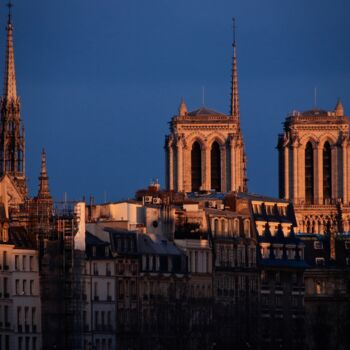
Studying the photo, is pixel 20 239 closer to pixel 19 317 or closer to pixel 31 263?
Result: pixel 31 263

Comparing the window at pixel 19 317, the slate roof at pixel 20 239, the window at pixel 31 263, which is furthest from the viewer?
the window at pixel 31 263

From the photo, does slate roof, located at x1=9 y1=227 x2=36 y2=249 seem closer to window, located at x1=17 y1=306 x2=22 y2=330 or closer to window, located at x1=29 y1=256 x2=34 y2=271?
window, located at x1=29 y1=256 x2=34 y2=271

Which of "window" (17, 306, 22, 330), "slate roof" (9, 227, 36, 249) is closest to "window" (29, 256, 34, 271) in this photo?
"slate roof" (9, 227, 36, 249)

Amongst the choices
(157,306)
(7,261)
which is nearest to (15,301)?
(7,261)

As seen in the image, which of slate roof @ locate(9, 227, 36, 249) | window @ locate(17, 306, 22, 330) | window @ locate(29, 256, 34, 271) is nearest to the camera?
window @ locate(17, 306, 22, 330)

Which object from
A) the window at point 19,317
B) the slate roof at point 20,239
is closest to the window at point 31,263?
the slate roof at point 20,239

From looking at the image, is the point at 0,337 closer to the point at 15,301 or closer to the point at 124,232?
the point at 15,301

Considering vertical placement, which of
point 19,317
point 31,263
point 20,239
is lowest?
point 19,317

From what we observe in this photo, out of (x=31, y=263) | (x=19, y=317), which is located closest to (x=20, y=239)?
(x=31, y=263)

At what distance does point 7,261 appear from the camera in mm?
186500

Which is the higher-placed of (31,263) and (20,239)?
(20,239)

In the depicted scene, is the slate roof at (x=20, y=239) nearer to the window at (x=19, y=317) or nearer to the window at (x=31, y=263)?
the window at (x=31, y=263)

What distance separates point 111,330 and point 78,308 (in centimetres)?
335

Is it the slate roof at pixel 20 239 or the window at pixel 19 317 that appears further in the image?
the slate roof at pixel 20 239
